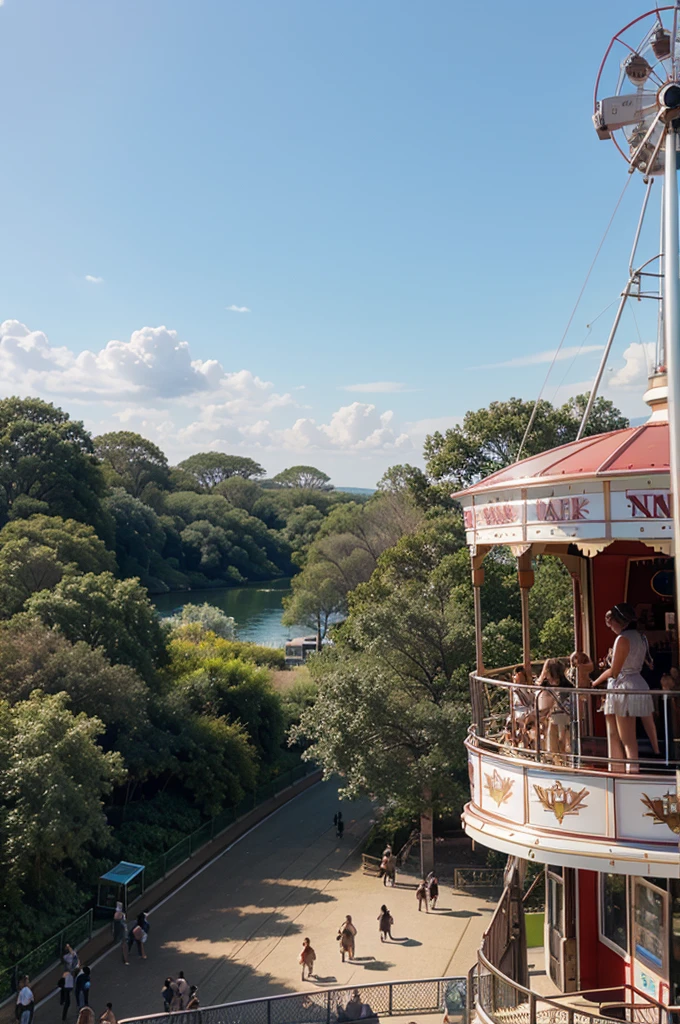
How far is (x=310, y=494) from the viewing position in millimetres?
147000

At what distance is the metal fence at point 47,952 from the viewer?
67.4 feet

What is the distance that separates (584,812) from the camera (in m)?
9.43

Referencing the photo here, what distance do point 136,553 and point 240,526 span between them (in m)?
29.6

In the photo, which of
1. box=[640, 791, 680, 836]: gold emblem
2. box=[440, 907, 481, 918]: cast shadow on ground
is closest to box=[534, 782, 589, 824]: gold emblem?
box=[640, 791, 680, 836]: gold emblem

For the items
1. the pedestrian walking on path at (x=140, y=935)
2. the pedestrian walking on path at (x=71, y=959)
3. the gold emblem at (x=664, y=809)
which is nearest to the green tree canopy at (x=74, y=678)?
the pedestrian walking on path at (x=140, y=935)

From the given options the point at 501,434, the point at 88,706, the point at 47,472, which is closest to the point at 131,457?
the point at 47,472

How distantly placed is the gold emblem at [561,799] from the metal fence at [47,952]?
1630 centimetres

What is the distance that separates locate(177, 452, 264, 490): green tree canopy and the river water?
41.7 meters

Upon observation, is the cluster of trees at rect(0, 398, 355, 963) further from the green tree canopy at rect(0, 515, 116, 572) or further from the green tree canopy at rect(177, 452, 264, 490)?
the green tree canopy at rect(177, 452, 264, 490)

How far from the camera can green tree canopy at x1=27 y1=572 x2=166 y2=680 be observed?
33.8 metres

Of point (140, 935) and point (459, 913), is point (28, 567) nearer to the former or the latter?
point (140, 935)

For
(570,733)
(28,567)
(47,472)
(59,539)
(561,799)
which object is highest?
(47,472)

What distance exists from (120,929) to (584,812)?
19205mm

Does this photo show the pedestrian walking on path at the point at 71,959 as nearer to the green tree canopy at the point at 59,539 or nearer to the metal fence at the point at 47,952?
the metal fence at the point at 47,952
